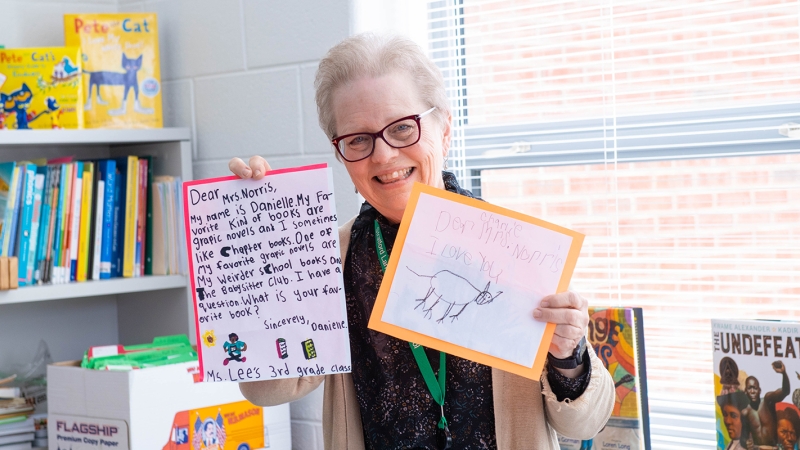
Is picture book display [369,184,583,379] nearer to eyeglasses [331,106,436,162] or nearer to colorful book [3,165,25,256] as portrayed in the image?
eyeglasses [331,106,436,162]

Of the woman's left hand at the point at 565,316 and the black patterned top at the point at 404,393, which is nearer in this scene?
the woman's left hand at the point at 565,316

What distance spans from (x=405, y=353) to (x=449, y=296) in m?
0.19

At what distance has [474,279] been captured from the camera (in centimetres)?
115

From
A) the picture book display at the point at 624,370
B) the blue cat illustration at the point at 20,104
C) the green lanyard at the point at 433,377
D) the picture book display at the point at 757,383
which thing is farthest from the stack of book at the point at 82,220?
the picture book display at the point at 757,383

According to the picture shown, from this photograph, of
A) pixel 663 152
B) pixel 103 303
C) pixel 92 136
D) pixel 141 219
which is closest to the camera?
pixel 663 152

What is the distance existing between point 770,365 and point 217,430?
1.20 m

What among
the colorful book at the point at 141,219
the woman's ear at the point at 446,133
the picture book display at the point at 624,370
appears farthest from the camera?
the colorful book at the point at 141,219

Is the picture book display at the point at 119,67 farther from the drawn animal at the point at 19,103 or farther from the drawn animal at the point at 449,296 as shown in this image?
the drawn animal at the point at 449,296

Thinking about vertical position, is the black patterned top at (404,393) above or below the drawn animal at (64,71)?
below

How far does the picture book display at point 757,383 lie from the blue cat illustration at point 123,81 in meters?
1.56

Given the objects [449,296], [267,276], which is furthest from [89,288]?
[449,296]

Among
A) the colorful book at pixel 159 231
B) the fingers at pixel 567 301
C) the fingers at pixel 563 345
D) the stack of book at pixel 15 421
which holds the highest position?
the colorful book at pixel 159 231

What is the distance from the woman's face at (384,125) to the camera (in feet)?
4.02

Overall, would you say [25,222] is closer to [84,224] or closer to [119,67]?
[84,224]
